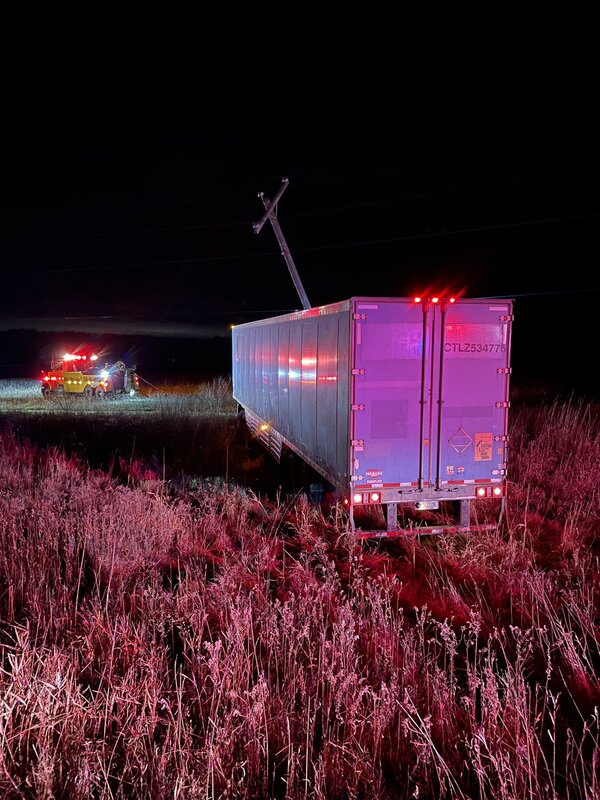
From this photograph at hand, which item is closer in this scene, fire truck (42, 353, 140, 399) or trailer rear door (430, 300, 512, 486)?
trailer rear door (430, 300, 512, 486)

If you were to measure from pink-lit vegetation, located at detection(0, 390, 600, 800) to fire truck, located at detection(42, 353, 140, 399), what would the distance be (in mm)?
22339

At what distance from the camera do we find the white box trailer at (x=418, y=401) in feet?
22.8

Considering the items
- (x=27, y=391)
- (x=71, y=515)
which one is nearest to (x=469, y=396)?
(x=71, y=515)

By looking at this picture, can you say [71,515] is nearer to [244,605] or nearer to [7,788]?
[244,605]

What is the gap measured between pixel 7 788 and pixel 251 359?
568 inches

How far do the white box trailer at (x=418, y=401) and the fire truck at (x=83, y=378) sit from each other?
2361cm

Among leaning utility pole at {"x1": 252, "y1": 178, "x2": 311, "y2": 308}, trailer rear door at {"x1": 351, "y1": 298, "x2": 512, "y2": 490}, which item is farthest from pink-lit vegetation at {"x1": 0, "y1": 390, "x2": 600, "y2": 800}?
leaning utility pole at {"x1": 252, "y1": 178, "x2": 311, "y2": 308}

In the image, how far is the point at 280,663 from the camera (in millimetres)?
3818

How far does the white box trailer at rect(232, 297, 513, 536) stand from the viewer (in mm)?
6953

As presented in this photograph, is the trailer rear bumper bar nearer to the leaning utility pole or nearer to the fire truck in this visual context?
the leaning utility pole

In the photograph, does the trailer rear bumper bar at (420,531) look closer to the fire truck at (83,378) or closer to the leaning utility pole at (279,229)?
the leaning utility pole at (279,229)

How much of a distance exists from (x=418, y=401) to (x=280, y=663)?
4.14 m

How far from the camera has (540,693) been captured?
12.9 ft

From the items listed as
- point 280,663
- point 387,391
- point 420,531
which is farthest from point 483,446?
point 280,663
